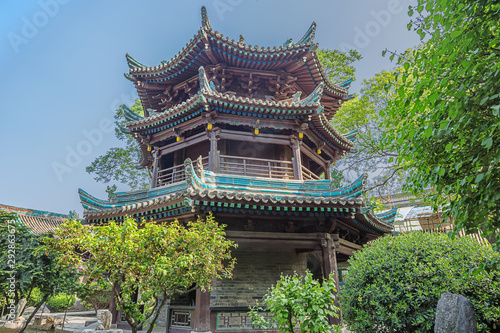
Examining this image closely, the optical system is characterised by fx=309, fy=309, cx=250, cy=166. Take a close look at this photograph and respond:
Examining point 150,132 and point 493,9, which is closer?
point 493,9

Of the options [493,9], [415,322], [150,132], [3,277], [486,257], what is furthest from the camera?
[150,132]

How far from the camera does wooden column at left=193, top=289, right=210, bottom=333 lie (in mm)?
6961

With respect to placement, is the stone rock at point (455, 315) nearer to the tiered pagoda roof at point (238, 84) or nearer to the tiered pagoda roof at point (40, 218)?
the tiered pagoda roof at point (238, 84)

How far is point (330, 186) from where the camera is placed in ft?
29.6

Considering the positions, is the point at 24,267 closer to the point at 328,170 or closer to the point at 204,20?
the point at 204,20

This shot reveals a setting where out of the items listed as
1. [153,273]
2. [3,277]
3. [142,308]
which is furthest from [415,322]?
[3,277]

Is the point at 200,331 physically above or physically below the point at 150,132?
below

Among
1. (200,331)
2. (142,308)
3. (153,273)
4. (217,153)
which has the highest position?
(217,153)

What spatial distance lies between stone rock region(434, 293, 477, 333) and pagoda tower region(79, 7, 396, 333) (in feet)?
11.4

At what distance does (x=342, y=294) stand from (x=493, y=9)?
182 inches

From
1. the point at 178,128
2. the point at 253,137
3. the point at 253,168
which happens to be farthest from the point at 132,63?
the point at 253,168

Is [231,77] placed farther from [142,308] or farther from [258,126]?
[142,308]

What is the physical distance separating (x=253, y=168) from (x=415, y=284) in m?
6.10

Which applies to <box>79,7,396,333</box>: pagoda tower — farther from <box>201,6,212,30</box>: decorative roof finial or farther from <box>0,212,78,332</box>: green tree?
<box>0,212,78,332</box>: green tree
